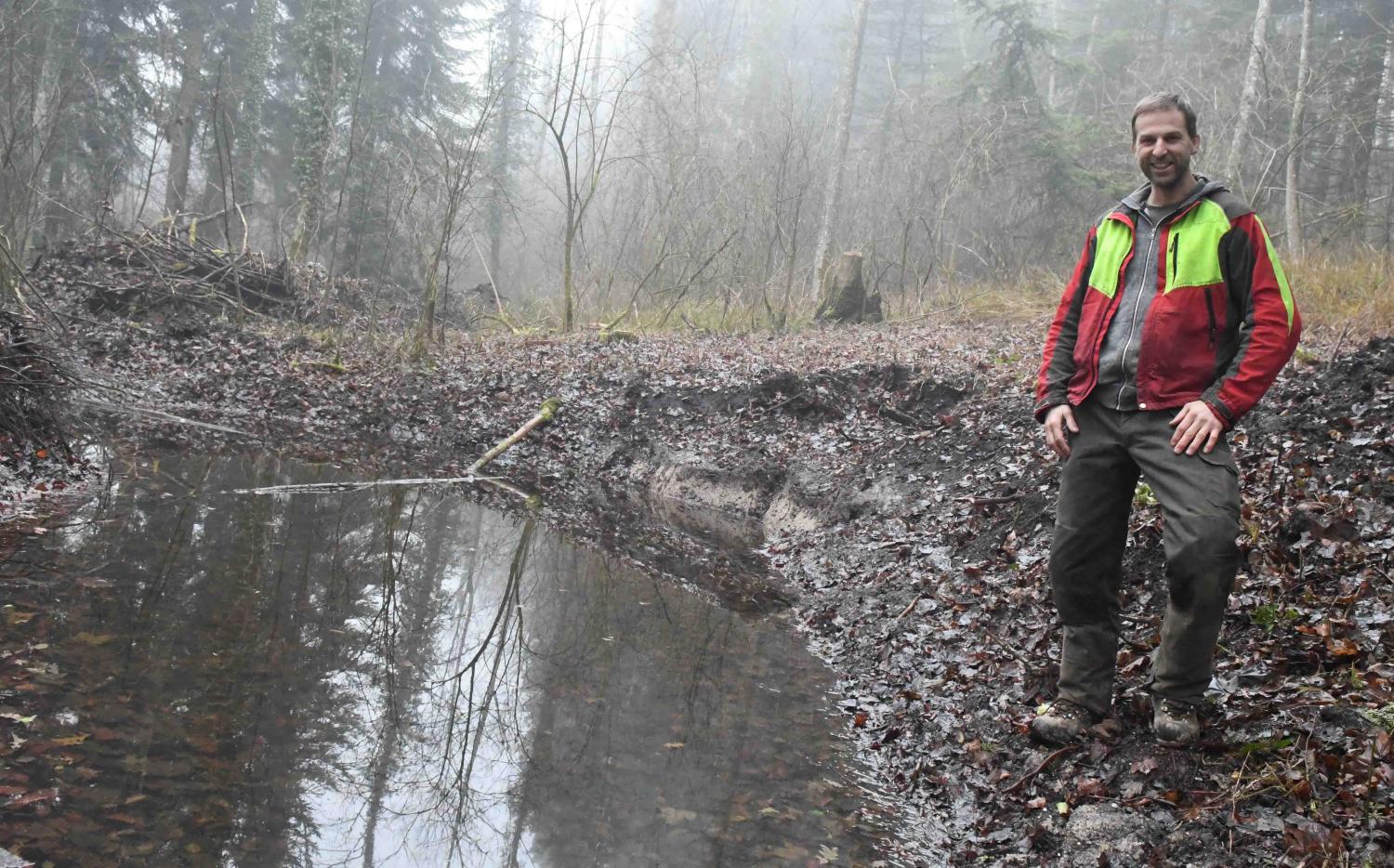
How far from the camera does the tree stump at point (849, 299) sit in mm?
17609

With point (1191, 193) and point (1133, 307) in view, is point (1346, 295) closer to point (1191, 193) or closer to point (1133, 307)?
point (1191, 193)

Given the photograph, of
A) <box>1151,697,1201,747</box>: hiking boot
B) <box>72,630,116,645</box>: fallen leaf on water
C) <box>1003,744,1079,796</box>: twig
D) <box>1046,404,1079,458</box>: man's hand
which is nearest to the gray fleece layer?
<box>1046,404,1079,458</box>: man's hand

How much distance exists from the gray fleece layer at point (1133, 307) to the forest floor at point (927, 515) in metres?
1.37

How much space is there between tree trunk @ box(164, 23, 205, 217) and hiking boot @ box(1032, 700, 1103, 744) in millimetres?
20722

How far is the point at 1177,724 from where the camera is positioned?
3545 millimetres

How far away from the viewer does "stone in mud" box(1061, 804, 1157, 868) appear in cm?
328

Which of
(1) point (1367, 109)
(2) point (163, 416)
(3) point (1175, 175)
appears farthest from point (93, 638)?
(1) point (1367, 109)

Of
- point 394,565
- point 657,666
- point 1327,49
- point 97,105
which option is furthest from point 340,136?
point 1327,49

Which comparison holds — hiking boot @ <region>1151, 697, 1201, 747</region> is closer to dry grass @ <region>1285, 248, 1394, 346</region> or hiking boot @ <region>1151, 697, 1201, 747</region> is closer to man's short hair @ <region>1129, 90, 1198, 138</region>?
man's short hair @ <region>1129, 90, 1198, 138</region>

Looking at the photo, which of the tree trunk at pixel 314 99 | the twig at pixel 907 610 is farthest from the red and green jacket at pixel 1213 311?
the tree trunk at pixel 314 99

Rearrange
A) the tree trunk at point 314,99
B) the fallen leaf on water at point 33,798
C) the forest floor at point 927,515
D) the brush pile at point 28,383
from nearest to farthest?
the fallen leaf on water at point 33,798 → the forest floor at point 927,515 → the brush pile at point 28,383 → the tree trunk at point 314,99

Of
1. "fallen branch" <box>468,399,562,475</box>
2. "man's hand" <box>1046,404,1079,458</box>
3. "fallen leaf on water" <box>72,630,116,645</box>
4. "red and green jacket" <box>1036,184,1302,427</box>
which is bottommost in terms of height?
"fallen leaf on water" <box>72,630,116,645</box>

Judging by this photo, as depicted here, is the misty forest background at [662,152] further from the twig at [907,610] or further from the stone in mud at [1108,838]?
the stone in mud at [1108,838]

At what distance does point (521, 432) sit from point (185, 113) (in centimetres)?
1534
